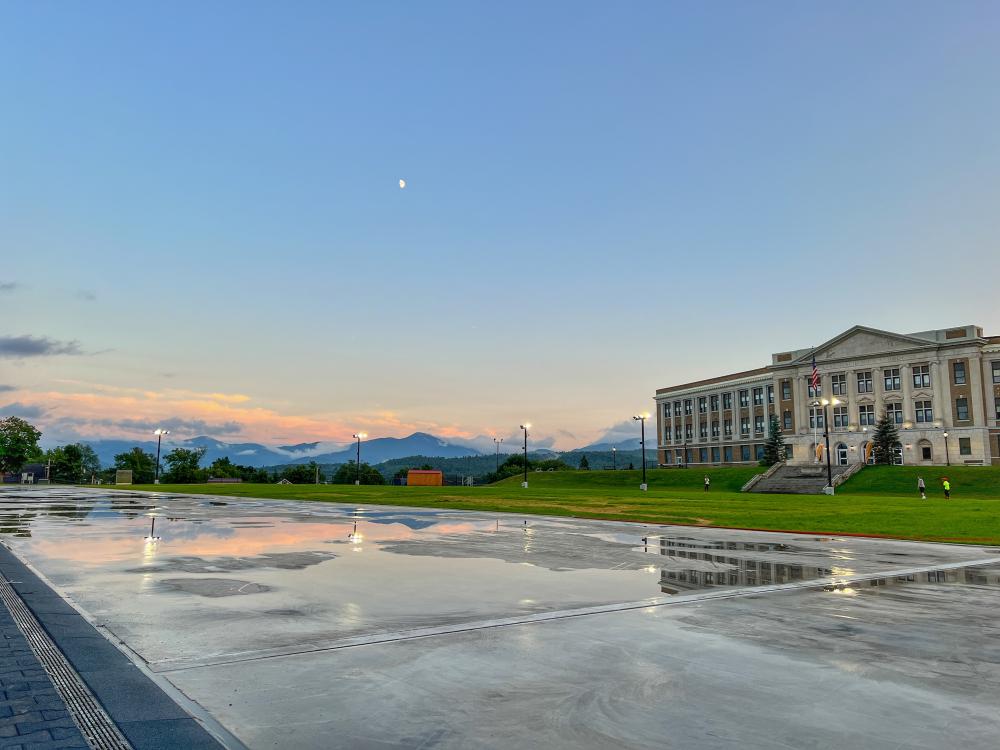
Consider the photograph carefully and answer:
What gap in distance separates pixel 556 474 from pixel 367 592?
309 feet

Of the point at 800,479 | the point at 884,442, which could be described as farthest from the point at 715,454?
the point at 800,479

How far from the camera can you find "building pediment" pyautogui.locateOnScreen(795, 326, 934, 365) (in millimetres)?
95000

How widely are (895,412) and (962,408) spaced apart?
8.31m

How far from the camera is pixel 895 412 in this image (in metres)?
95.7

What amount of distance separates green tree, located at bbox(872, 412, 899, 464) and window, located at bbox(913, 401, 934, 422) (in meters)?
6.13

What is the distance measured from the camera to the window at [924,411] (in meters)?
92.2

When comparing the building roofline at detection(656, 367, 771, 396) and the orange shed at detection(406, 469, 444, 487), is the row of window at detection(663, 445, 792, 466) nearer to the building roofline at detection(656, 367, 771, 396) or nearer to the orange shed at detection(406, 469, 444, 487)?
the building roofline at detection(656, 367, 771, 396)

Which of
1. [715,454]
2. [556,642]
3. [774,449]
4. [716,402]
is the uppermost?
[716,402]

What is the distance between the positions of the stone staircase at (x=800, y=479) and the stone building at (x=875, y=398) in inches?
341

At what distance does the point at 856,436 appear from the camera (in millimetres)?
98875

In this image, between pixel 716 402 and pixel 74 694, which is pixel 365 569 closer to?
pixel 74 694

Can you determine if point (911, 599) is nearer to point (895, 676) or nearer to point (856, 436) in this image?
point (895, 676)

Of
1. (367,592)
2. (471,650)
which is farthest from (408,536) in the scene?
(471,650)

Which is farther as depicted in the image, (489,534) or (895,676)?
(489,534)
